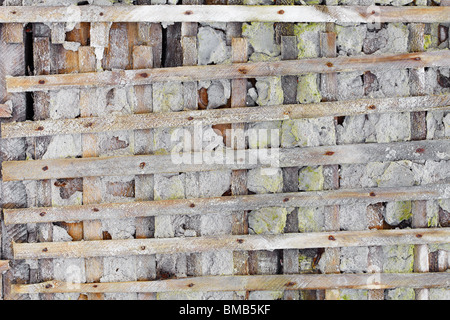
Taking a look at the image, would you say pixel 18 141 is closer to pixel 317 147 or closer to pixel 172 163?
pixel 172 163

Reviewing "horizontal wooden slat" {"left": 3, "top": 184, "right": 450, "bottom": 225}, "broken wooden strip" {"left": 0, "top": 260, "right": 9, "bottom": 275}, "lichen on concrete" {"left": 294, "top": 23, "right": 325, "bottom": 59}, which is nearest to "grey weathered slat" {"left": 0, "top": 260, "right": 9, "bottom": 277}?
"broken wooden strip" {"left": 0, "top": 260, "right": 9, "bottom": 275}

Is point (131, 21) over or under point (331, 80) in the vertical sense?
over

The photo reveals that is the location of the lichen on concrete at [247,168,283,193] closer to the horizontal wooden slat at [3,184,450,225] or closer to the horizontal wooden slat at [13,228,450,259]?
the horizontal wooden slat at [3,184,450,225]

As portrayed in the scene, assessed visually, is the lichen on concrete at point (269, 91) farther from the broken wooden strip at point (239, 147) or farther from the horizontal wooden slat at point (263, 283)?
the horizontal wooden slat at point (263, 283)

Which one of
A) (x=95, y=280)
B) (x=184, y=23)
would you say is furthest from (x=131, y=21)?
(x=95, y=280)

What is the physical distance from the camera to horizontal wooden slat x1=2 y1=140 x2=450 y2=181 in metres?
2.67

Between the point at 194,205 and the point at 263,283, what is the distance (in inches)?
31.2

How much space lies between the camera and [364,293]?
2793 mm

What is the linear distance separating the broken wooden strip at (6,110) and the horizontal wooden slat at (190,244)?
97 cm

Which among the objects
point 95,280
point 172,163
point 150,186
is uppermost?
point 172,163

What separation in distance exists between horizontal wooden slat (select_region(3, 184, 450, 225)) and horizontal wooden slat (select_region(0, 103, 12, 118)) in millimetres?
713

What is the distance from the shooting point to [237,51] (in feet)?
8.79

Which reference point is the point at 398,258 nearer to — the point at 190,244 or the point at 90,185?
the point at 190,244

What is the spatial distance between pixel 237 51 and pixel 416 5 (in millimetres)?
1431
